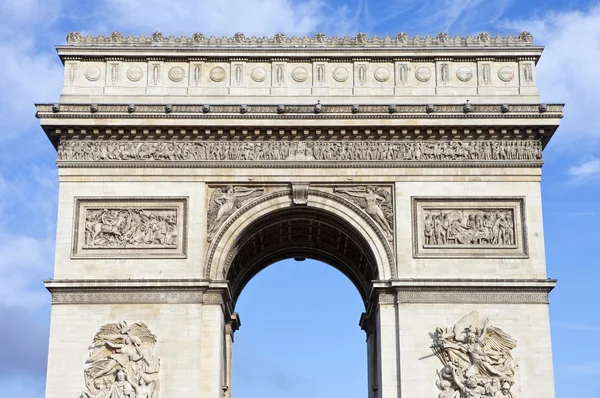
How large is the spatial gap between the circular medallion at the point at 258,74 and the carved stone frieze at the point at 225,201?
3.27 metres

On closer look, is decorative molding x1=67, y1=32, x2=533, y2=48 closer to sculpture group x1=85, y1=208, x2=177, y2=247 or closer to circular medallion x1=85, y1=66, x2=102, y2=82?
circular medallion x1=85, y1=66, x2=102, y2=82

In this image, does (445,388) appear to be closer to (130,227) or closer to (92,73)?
(130,227)

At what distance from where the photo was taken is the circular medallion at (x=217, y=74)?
31.4 meters

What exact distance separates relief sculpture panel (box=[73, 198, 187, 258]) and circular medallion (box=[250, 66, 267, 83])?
4175 millimetres

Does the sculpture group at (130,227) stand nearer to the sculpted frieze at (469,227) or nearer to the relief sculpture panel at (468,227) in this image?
the relief sculpture panel at (468,227)

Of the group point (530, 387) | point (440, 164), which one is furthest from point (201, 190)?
point (530, 387)

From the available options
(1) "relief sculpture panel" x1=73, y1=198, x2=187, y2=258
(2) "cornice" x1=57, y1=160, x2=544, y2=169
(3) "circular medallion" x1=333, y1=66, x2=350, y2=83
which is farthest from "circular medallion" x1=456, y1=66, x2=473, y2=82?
(1) "relief sculpture panel" x1=73, y1=198, x2=187, y2=258

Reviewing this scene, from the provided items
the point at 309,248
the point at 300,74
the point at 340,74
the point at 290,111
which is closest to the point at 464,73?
the point at 340,74

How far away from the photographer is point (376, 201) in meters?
30.3

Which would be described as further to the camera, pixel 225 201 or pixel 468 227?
pixel 225 201

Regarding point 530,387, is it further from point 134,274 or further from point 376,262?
point 134,274

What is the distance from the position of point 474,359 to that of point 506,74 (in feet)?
27.3

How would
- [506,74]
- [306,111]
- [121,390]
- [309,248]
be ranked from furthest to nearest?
1. [309,248]
2. [506,74]
3. [306,111]
4. [121,390]

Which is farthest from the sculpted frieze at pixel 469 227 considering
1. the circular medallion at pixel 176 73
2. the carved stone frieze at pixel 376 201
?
the circular medallion at pixel 176 73
